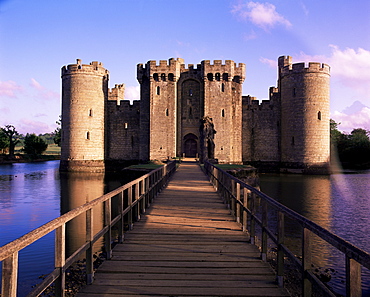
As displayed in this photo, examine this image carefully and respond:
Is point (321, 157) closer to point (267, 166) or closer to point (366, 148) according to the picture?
point (267, 166)

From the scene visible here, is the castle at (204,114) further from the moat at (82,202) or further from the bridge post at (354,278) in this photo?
the bridge post at (354,278)

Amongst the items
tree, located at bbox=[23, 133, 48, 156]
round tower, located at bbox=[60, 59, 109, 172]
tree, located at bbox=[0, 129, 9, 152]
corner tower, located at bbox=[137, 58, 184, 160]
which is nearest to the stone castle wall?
corner tower, located at bbox=[137, 58, 184, 160]

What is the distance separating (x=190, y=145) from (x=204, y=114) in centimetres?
438

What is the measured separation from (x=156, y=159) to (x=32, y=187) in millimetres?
14116

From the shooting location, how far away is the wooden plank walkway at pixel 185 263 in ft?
13.5

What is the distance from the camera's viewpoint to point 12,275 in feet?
8.16

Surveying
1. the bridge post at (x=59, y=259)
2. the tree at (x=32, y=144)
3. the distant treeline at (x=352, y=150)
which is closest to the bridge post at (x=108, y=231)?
the bridge post at (x=59, y=259)

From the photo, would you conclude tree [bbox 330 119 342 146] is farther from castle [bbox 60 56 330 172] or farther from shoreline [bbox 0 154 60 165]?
shoreline [bbox 0 154 60 165]

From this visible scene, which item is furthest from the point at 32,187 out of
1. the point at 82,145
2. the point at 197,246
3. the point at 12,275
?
the point at 12,275

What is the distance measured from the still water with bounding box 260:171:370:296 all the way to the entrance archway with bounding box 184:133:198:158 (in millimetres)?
13468

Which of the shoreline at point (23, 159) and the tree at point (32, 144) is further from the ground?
the tree at point (32, 144)

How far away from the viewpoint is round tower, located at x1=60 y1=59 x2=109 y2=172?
3891 centimetres

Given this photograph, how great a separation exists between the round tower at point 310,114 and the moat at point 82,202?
25.3 ft

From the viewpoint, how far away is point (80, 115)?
38.9 meters
